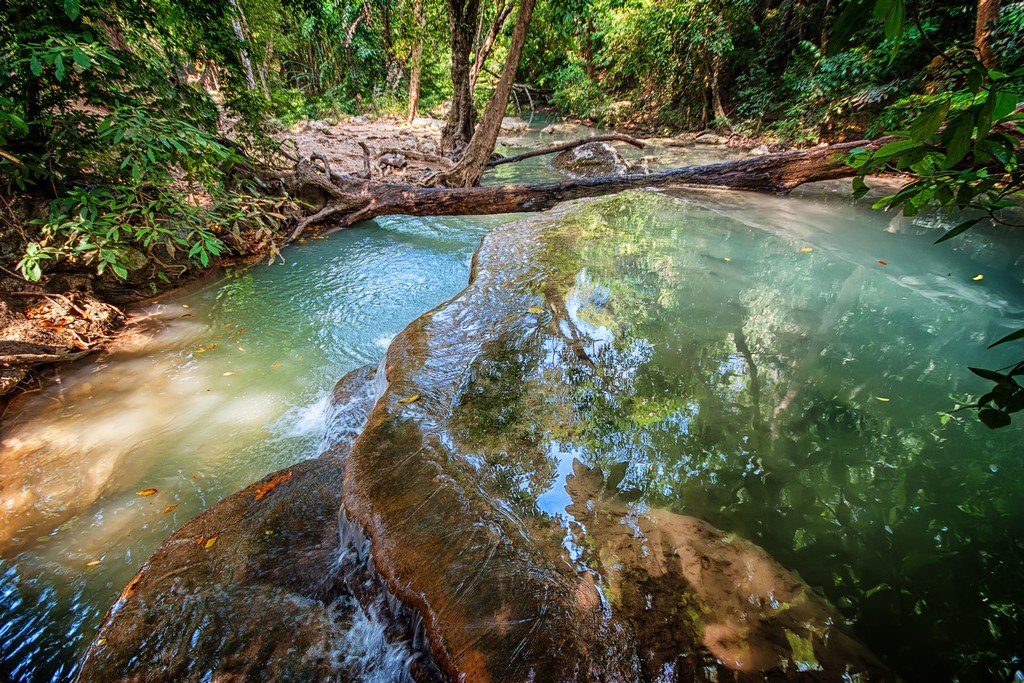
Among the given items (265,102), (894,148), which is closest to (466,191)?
(265,102)

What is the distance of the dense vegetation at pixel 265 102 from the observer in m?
1.00

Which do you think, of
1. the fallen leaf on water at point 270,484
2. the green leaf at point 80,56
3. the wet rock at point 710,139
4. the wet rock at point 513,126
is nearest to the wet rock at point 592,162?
the wet rock at point 710,139

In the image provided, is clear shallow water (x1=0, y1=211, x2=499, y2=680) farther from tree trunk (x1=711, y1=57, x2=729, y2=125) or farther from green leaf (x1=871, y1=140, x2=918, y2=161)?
tree trunk (x1=711, y1=57, x2=729, y2=125)

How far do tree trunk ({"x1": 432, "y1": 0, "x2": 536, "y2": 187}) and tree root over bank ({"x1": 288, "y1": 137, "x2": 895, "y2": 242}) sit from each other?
1.07 meters

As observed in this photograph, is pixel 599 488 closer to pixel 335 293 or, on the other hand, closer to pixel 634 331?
pixel 634 331

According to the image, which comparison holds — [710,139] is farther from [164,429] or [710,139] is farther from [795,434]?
[164,429]

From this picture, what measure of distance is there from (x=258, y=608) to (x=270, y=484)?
0.66 meters

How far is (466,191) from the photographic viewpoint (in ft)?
19.4

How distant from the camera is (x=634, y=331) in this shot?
303 centimetres

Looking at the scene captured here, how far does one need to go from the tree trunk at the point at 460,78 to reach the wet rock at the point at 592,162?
233 cm

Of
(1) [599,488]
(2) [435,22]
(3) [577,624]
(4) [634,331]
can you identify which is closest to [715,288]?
(4) [634,331]

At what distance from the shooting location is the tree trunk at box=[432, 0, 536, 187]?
623cm

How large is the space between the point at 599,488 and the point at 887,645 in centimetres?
105

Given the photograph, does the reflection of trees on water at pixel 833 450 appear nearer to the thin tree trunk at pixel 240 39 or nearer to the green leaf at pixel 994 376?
the green leaf at pixel 994 376
